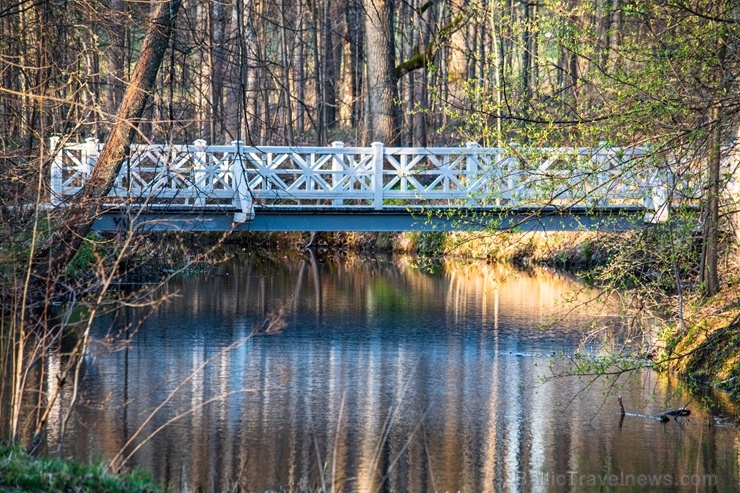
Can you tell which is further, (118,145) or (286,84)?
(286,84)

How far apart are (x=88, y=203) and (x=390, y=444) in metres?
3.75

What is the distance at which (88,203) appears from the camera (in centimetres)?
924

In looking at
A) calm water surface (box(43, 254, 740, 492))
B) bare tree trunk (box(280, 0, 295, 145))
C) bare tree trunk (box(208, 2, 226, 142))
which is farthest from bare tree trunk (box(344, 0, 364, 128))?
bare tree trunk (box(208, 2, 226, 142))

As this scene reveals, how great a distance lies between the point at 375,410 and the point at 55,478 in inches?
189

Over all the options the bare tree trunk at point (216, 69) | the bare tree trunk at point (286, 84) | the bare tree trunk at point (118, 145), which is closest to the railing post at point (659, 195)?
the bare tree trunk at point (286, 84)

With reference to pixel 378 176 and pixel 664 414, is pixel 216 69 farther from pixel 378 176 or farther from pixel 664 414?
pixel 664 414

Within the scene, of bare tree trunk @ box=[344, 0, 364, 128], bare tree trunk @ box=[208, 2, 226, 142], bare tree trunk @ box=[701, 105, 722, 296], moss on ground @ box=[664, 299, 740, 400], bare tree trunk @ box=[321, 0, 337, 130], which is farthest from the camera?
bare tree trunk @ box=[344, 0, 364, 128]

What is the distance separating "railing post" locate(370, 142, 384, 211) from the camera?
593 inches

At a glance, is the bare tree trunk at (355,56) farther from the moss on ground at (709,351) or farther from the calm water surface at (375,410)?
the moss on ground at (709,351)

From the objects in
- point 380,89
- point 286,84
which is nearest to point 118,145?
point 380,89

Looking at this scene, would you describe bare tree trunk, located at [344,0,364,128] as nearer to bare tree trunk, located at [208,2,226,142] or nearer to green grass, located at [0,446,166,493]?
bare tree trunk, located at [208,2,226,142]

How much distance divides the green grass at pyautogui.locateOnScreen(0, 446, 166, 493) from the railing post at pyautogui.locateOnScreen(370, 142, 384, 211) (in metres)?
9.75

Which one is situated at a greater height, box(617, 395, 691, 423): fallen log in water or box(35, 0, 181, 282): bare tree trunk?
box(35, 0, 181, 282): bare tree trunk

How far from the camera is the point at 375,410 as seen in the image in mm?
9383
